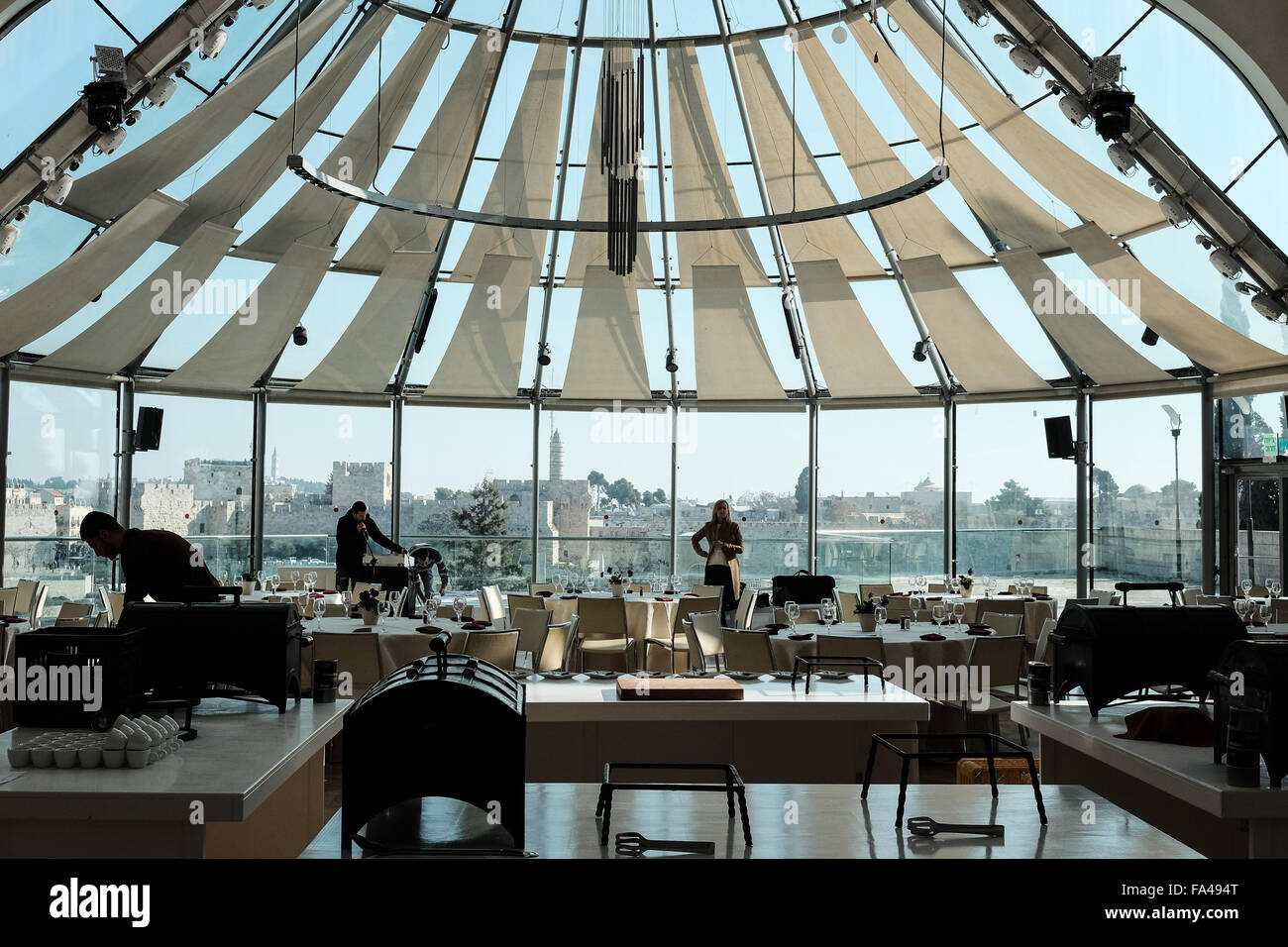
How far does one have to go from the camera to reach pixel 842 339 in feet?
36.9

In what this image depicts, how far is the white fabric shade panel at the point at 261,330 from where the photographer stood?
10055 millimetres

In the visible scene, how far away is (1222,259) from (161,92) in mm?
8280

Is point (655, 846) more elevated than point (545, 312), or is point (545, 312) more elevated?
point (545, 312)

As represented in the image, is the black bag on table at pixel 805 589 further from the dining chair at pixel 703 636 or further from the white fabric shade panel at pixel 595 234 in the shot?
the white fabric shade panel at pixel 595 234

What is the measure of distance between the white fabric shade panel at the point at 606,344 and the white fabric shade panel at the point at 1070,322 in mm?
4060

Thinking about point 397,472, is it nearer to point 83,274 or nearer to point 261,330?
point 261,330

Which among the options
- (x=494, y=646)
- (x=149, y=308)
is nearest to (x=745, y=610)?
(x=494, y=646)

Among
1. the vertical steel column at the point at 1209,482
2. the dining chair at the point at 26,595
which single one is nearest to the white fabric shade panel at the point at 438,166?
the dining chair at the point at 26,595

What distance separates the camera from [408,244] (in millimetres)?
10531

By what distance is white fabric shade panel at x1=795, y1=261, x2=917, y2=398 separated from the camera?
1081 cm

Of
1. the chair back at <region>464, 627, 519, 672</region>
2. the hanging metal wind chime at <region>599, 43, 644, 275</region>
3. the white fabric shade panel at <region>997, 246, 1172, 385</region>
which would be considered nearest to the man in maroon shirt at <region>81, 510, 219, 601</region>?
the chair back at <region>464, 627, 519, 672</region>

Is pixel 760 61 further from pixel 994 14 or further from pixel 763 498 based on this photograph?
pixel 763 498
